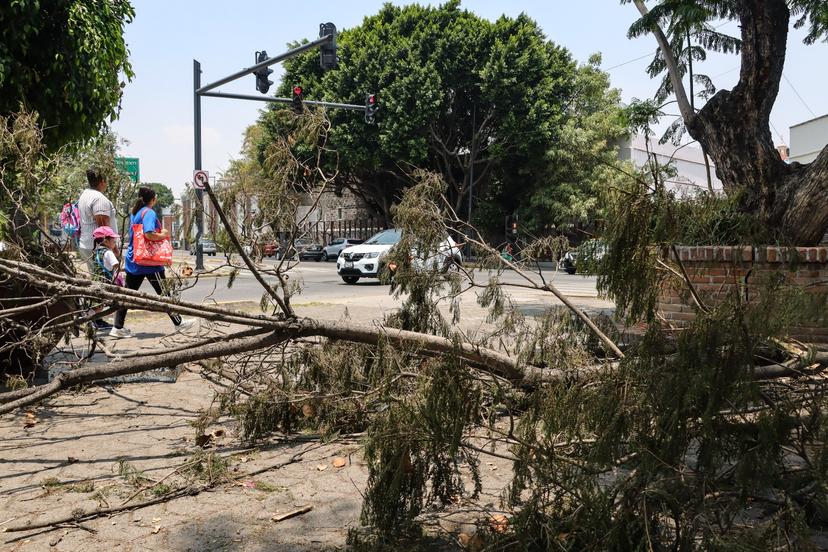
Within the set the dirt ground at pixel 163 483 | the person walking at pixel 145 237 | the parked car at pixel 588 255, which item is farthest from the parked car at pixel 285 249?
the person walking at pixel 145 237

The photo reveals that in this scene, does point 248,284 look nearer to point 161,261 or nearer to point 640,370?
point 161,261

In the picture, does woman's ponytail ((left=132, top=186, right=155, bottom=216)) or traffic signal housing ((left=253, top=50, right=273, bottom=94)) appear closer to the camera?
woman's ponytail ((left=132, top=186, right=155, bottom=216))

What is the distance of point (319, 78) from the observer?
102 feet

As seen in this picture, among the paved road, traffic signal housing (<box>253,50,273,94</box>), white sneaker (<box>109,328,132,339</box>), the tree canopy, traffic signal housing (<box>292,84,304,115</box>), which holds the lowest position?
white sneaker (<box>109,328,132,339</box>)

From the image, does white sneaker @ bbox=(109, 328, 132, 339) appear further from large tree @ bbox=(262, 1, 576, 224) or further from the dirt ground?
large tree @ bbox=(262, 1, 576, 224)

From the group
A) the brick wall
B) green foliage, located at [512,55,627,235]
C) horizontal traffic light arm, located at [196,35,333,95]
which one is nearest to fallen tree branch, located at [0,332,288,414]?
the brick wall

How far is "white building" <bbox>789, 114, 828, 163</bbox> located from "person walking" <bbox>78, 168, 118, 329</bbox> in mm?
→ 25107

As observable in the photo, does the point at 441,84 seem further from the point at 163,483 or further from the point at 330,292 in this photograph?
the point at 163,483

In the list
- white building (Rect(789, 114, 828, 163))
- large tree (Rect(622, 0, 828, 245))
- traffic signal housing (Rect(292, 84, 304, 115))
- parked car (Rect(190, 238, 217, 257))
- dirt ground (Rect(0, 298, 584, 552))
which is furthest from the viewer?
white building (Rect(789, 114, 828, 163))

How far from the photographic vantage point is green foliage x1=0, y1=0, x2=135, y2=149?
541cm

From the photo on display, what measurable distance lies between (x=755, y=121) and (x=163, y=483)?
632cm

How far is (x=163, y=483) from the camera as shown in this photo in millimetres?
3334

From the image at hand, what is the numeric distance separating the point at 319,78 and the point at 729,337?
30.6 m

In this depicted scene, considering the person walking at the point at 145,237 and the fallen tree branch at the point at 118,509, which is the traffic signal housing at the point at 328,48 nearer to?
the person walking at the point at 145,237
